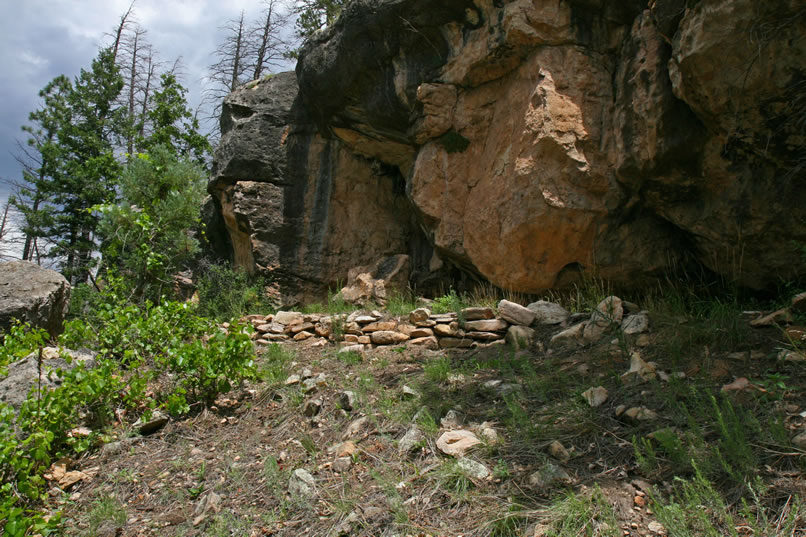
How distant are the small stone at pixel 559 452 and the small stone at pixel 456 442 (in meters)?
0.37

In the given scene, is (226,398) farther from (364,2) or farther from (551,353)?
(364,2)

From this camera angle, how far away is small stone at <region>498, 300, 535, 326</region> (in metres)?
4.69

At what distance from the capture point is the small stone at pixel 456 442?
256 cm

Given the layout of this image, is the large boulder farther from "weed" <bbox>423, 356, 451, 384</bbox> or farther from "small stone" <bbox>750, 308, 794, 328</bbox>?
"small stone" <bbox>750, 308, 794, 328</bbox>

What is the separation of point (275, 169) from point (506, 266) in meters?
4.29

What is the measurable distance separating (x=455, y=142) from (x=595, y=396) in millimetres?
4308

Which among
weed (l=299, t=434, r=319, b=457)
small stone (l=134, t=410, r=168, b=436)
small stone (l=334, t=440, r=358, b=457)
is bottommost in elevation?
small stone (l=134, t=410, r=168, b=436)

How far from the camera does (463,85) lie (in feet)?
20.8

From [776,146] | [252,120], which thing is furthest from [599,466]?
[252,120]

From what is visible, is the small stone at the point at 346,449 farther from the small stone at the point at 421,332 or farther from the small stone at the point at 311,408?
the small stone at the point at 421,332

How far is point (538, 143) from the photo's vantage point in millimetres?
5406

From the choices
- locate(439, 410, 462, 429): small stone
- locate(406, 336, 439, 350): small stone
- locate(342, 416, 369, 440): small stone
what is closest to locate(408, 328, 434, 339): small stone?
locate(406, 336, 439, 350): small stone

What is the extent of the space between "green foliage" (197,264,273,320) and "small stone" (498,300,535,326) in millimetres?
4107

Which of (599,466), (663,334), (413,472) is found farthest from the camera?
(663,334)
